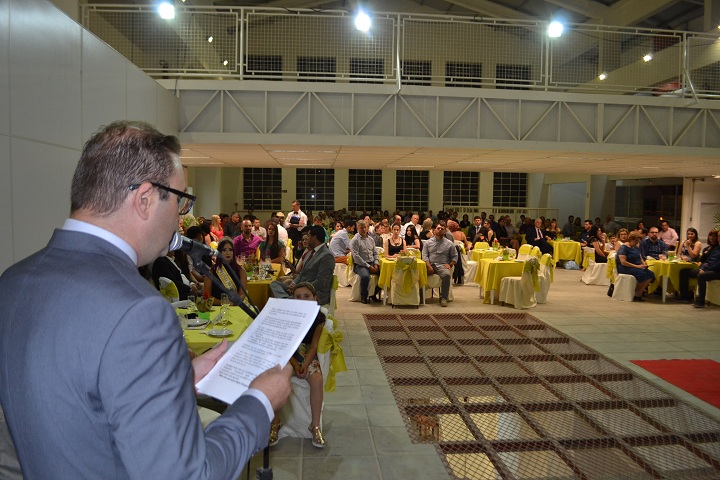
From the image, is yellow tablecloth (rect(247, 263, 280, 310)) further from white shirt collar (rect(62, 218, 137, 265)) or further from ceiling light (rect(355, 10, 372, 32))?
white shirt collar (rect(62, 218, 137, 265))

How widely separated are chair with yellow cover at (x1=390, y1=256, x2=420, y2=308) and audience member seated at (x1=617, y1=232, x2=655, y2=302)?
4.17 meters

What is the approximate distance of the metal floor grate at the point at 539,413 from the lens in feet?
13.0

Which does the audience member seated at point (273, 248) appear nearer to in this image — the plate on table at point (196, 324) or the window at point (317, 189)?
the plate on table at point (196, 324)

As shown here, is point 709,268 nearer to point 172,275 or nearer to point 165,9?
point 172,275

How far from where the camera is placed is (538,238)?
45.3 ft

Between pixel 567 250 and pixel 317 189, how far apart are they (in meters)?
11.5

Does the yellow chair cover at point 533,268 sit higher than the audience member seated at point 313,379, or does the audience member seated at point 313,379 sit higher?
the yellow chair cover at point 533,268

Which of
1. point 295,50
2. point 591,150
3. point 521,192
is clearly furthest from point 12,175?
point 521,192

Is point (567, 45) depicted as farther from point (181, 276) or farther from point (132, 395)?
point (132, 395)

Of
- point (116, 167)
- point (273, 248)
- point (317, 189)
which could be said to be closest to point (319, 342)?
point (116, 167)

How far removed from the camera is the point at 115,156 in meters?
1.14

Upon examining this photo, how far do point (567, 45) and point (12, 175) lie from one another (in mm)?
9626

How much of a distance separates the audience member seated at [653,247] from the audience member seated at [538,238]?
2.35 meters

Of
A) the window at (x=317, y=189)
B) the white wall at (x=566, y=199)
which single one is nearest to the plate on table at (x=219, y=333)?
the window at (x=317, y=189)
